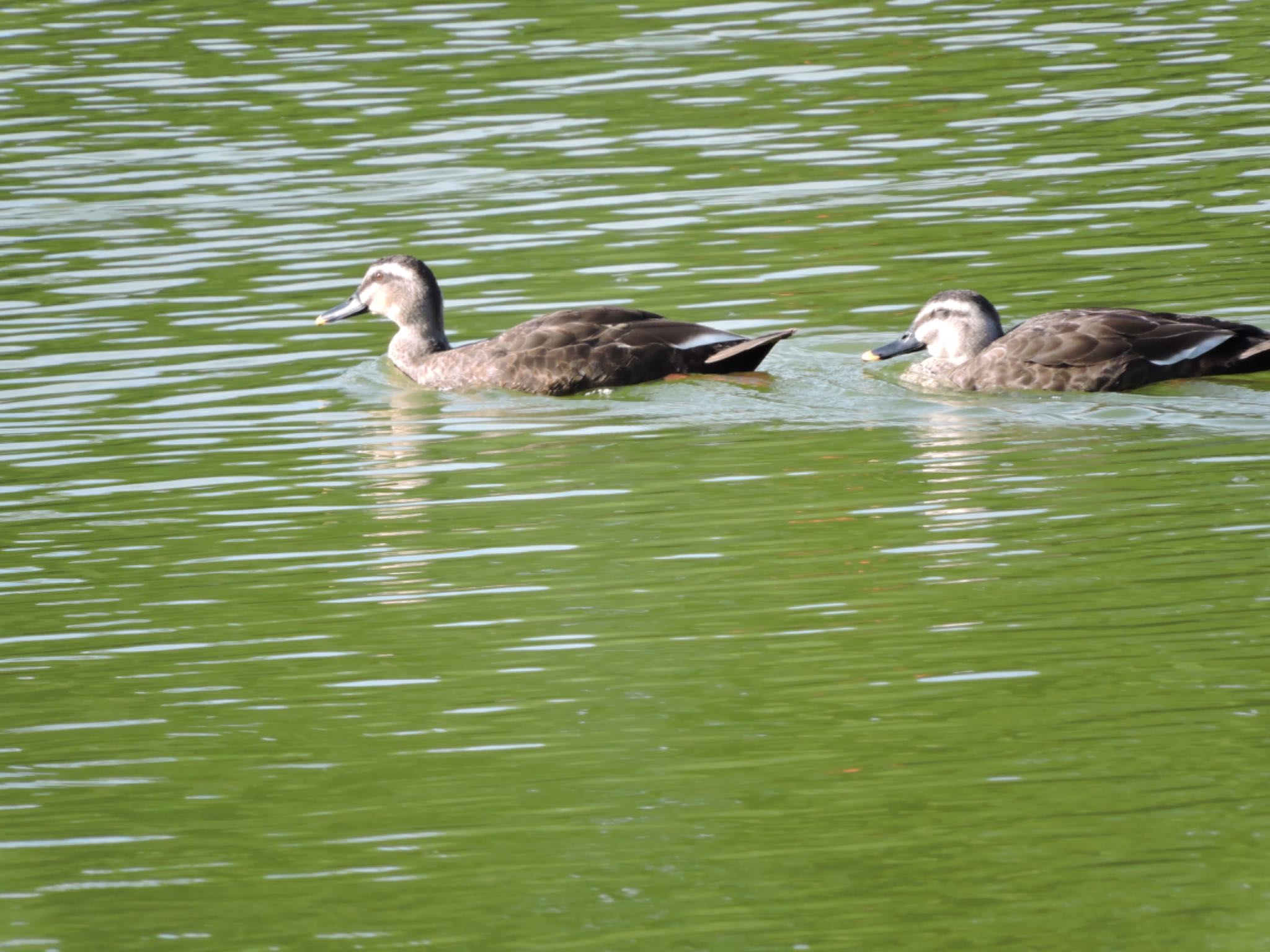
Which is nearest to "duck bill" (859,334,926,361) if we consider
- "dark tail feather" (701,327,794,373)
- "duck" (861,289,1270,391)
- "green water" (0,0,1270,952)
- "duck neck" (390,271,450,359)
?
"duck" (861,289,1270,391)

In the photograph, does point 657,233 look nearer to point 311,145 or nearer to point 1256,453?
point 311,145

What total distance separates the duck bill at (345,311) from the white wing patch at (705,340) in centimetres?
300

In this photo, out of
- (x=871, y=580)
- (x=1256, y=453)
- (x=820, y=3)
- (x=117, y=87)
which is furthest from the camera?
(x=820, y=3)

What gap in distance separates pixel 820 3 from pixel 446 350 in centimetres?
1444

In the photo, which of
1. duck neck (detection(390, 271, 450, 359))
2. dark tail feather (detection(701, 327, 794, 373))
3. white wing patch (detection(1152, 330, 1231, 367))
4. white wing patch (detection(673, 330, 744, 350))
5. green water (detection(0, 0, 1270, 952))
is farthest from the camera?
duck neck (detection(390, 271, 450, 359))

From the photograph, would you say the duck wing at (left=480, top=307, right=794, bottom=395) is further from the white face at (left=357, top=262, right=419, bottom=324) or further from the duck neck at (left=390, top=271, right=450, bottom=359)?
the white face at (left=357, top=262, right=419, bottom=324)

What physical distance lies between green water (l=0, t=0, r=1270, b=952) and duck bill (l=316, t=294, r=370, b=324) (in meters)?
0.32

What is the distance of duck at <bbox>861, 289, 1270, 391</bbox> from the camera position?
13.2m

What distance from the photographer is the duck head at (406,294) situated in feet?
51.8

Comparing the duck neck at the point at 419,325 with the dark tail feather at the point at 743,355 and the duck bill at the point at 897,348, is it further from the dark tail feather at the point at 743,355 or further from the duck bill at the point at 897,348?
the duck bill at the point at 897,348

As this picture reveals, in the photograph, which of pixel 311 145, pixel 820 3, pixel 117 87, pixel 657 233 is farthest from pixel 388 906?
pixel 820 3

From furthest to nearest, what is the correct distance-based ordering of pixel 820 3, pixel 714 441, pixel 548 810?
pixel 820 3 < pixel 714 441 < pixel 548 810

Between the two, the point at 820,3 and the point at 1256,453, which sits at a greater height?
the point at 820,3

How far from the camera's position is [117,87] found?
26406mm
